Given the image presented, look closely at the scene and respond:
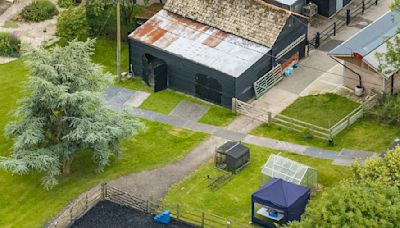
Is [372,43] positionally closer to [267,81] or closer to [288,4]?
[267,81]

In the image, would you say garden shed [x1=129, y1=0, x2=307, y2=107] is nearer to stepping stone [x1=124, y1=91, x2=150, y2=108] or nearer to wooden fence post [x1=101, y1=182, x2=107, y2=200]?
stepping stone [x1=124, y1=91, x2=150, y2=108]

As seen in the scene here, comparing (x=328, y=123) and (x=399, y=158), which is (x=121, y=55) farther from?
(x=399, y=158)

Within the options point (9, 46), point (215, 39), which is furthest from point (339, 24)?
point (9, 46)

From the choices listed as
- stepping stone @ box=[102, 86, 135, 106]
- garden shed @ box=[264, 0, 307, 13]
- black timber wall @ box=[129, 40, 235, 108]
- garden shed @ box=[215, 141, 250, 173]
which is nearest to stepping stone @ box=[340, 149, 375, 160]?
garden shed @ box=[215, 141, 250, 173]

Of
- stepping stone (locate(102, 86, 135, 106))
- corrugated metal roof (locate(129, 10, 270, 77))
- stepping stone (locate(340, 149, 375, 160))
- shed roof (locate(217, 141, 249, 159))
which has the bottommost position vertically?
stepping stone (locate(102, 86, 135, 106))

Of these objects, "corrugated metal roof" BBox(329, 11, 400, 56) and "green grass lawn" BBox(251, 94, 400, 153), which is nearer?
"green grass lawn" BBox(251, 94, 400, 153)

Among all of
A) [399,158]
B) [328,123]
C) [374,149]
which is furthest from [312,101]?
[399,158]
